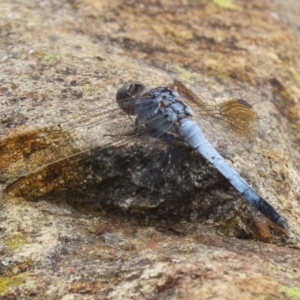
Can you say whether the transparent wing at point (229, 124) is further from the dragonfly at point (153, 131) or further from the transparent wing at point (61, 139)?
the transparent wing at point (61, 139)

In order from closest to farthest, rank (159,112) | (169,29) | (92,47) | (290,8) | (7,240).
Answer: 1. (7,240)
2. (159,112)
3. (92,47)
4. (169,29)
5. (290,8)

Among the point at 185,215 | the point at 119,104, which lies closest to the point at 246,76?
the point at 119,104

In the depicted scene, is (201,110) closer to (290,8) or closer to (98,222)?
(98,222)

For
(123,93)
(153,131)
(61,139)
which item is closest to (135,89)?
(123,93)

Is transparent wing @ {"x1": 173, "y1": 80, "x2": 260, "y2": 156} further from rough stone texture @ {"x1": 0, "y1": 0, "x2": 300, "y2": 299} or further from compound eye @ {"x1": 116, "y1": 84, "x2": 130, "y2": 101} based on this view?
compound eye @ {"x1": 116, "y1": 84, "x2": 130, "y2": 101}

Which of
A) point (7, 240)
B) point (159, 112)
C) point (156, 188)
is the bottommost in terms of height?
point (7, 240)

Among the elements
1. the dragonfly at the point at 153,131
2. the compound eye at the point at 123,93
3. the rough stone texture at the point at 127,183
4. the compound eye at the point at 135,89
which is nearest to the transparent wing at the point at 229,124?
the dragonfly at the point at 153,131
